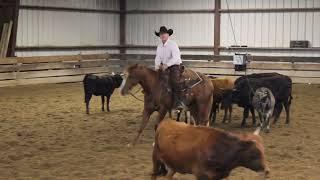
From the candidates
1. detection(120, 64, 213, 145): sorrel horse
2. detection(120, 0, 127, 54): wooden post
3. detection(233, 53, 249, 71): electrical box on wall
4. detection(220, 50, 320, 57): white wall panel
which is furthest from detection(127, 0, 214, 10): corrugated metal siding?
detection(120, 64, 213, 145): sorrel horse

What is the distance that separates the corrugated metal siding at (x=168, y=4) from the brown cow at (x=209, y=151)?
61.1 feet

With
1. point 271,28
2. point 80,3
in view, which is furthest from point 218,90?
point 80,3

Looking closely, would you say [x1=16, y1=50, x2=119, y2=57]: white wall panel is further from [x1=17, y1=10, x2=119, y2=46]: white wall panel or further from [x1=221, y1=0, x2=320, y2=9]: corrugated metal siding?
[x1=221, y1=0, x2=320, y2=9]: corrugated metal siding

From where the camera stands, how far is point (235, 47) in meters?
22.8

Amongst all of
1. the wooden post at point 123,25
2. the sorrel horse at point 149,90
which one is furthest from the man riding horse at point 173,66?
the wooden post at point 123,25

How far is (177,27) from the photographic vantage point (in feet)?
80.1

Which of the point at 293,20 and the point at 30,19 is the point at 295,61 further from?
the point at 30,19

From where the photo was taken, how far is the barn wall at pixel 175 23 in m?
23.8

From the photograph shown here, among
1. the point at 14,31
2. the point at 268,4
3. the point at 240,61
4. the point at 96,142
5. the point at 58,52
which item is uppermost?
the point at 268,4

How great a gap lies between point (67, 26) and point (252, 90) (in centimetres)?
1346

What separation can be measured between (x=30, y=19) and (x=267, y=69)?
375 inches

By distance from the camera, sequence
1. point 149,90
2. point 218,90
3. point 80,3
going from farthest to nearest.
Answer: point 80,3 → point 218,90 → point 149,90

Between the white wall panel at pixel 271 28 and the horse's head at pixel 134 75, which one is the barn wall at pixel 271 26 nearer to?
the white wall panel at pixel 271 28

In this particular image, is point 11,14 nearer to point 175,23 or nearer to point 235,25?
point 175,23
